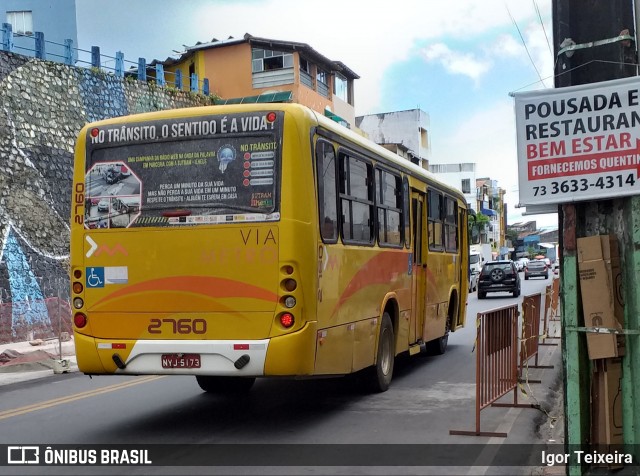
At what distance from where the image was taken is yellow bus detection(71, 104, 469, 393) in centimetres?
735

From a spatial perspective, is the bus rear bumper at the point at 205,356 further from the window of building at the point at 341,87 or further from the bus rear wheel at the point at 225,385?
the window of building at the point at 341,87

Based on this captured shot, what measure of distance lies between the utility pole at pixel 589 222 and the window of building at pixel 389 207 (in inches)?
170

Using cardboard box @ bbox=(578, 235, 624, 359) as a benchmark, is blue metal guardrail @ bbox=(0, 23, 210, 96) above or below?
above

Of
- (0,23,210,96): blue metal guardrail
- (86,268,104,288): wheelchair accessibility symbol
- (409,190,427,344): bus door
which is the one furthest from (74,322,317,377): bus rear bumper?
(0,23,210,96): blue metal guardrail

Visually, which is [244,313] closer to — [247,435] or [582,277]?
[247,435]

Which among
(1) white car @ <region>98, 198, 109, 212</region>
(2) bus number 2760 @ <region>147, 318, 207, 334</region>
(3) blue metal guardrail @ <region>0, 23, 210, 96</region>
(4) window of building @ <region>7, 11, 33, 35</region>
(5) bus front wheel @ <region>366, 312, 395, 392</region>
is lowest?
(5) bus front wheel @ <region>366, 312, 395, 392</region>

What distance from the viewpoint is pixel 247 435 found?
7590 millimetres

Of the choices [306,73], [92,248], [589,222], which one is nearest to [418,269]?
[92,248]

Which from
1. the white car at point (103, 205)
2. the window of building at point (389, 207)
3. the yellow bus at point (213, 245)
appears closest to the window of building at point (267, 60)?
the window of building at point (389, 207)

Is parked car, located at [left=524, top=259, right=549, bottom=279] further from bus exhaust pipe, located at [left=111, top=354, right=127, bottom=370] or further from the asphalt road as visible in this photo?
bus exhaust pipe, located at [left=111, top=354, right=127, bottom=370]

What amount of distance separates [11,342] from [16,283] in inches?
175

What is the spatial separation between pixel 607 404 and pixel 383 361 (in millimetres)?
4680

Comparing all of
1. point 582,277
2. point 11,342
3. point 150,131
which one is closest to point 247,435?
point 150,131

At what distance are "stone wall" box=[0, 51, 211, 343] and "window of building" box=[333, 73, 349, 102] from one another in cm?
2041
